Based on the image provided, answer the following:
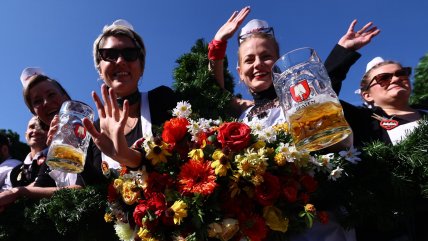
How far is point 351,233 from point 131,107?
164 centimetres

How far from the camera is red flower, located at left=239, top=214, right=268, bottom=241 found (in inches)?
56.9

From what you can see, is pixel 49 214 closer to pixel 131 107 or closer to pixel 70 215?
pixel 70 215

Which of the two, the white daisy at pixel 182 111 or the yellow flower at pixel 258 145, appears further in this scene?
the white daisy at pixel 182 111

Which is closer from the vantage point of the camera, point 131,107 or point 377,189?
point 377,189

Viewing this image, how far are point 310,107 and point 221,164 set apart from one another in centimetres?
45

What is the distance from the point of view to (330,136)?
1228mm

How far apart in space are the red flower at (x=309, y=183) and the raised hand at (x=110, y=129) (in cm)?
76

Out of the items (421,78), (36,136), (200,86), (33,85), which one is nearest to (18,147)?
(36,136)

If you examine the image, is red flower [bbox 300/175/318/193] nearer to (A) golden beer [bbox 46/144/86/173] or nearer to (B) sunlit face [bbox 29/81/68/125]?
(A) golden beer [bbox 46/144/86/173]

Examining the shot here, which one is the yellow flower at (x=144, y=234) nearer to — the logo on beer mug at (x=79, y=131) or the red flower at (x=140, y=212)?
the red flower at (x=140, y=212)

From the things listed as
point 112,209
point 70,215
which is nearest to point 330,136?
point 112,209

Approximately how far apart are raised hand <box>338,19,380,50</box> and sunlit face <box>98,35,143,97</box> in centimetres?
137

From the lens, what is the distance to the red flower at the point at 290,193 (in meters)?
1.48

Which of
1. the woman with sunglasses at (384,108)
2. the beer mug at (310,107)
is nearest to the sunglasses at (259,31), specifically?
the woman with sunglasses at (384,108)
